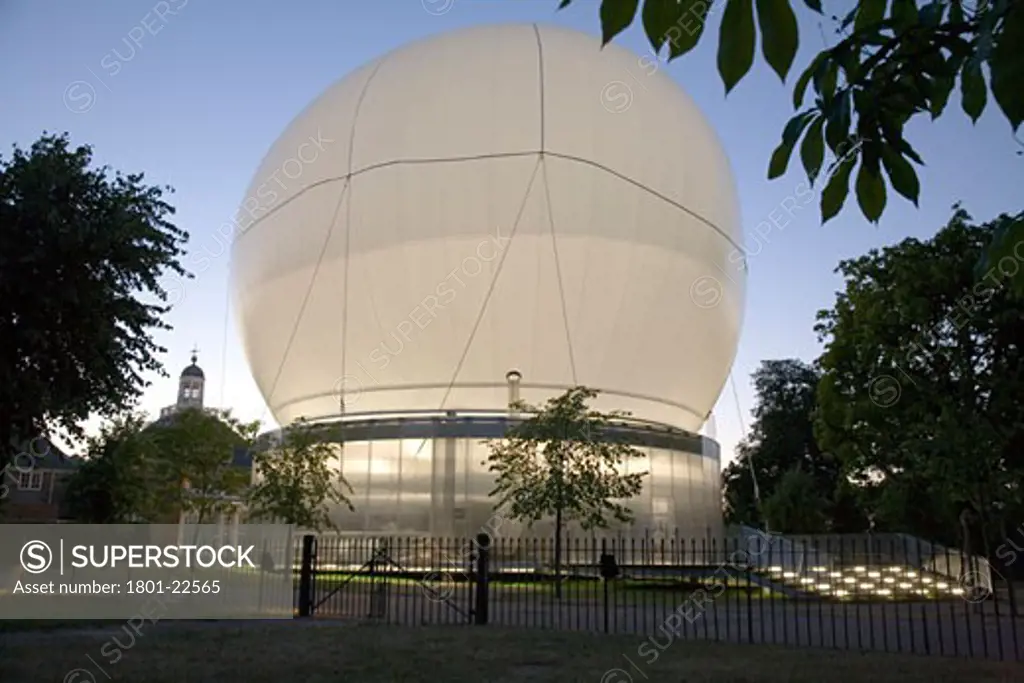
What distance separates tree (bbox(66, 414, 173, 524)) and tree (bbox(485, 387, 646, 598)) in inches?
409

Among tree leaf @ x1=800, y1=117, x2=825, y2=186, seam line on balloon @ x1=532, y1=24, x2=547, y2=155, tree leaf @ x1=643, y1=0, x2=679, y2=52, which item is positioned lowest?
tree leaf @ x1=800, y1=117, x2=825, y2=186

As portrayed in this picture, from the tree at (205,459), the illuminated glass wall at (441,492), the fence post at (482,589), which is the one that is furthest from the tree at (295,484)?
the fence post at (482,589)

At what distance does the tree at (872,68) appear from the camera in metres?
1.55

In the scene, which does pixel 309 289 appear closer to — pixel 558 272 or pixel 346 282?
pixel 346 282

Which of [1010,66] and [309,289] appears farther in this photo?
[309,289]

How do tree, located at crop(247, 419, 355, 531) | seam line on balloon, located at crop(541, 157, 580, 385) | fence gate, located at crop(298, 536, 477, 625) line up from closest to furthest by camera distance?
fence gate, located at crop(298, 536, 477, 625) < tree, located at crop(247, 419, 355, 531) < seam line on balloon, located at crop(541, 157, 580, 385)

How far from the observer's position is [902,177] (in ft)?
6.47

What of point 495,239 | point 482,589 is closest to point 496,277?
point 495,239

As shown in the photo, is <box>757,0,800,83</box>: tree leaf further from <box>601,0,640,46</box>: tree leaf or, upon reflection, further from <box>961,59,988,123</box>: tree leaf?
<box>961,59,988,123</box>: tree leaf

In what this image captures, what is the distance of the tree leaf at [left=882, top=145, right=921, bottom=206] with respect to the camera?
197cm

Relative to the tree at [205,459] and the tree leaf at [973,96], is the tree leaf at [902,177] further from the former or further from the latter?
the tree at [205,459]

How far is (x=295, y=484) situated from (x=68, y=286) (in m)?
14.8

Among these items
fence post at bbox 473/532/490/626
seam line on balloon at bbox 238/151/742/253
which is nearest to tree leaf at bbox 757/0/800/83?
fence post at bbox 473/532/490/626

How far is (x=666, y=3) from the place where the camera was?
1625 mm
